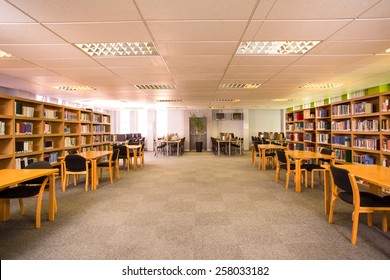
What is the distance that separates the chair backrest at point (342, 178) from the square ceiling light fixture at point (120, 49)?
10.5ft

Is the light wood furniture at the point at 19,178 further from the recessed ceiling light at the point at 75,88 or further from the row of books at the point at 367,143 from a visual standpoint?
the row of books at the point at 367,143

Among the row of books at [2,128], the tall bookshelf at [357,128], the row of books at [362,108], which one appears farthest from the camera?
the row of books at [362,108]

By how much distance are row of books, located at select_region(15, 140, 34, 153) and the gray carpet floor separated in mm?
1193

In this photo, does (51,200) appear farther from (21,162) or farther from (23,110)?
(23,110)

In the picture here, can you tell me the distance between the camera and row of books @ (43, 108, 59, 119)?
5.55 m

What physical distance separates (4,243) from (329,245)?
12.4ft

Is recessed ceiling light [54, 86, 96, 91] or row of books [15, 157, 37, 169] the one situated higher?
recessed ceiling light [54, 86, 96, 91]

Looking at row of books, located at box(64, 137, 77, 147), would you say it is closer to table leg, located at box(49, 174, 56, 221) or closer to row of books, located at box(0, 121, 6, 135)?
row of books, located at box(0, 121, 6, 135)

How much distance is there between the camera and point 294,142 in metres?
8.88

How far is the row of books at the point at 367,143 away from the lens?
4.72 metres

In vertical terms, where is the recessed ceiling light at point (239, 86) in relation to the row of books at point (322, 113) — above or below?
above

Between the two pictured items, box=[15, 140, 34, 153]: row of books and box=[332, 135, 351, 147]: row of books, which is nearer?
box=[15, 140, 34, 153]: row of books

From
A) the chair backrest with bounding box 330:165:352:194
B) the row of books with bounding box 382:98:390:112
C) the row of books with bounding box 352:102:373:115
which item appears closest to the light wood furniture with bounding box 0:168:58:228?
the chair backrest with bounding box 330:165:352:194

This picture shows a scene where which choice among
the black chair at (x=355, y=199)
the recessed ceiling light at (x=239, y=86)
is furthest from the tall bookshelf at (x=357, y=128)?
the black chair at (x=355, y=199)
